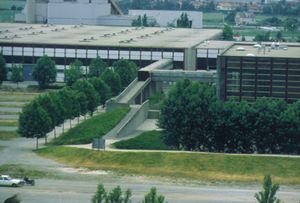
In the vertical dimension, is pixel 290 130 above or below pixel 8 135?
above

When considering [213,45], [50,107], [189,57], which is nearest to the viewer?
[50,107]

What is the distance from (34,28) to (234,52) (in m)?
54.5

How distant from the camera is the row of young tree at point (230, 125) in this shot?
175 feet

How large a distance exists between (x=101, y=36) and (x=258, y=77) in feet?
153

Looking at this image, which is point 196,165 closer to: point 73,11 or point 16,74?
point 16,74

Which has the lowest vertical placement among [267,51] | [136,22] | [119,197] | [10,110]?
[10,110]

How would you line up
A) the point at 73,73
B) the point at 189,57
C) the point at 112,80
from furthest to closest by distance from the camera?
the point at 189,57 < the point at 73,73 < the point at 112,80

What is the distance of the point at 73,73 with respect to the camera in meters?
83.8

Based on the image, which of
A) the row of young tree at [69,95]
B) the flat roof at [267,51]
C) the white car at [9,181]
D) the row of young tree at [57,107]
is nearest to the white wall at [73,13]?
the row of young tree at [69,95]

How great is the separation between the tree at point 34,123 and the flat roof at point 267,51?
37.4ft

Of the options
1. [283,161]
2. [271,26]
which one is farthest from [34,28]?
[271,26]

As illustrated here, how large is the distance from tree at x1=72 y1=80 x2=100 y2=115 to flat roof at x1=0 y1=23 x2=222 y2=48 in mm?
25806

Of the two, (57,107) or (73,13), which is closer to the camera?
(57,107)

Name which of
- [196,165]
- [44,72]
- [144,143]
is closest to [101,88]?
[144,143]
